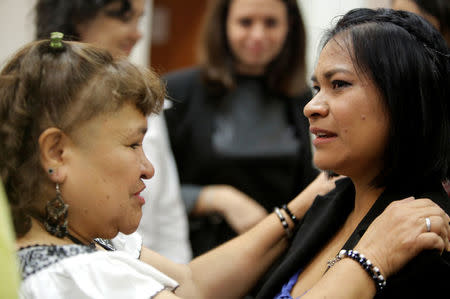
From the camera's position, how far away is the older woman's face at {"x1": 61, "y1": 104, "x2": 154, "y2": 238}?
1.32 metres

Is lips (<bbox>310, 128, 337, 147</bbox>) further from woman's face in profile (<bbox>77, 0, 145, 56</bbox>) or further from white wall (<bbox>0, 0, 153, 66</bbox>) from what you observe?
white wall (<bbox>0, 0, 153, 66</bbox>)

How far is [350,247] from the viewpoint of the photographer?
1432mm

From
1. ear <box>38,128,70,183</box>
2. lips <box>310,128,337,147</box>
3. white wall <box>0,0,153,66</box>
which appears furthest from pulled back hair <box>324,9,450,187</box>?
white wall <box>0,0,153,66</box>

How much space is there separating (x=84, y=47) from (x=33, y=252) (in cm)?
46

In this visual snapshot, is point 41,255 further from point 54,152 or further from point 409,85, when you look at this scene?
point 409,85

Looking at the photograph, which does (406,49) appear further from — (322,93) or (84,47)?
(84,47)

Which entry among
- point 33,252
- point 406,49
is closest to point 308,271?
point 406,49

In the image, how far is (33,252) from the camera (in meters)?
1.22

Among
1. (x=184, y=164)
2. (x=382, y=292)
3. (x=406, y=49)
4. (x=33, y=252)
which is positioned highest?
(x=406, y=49)

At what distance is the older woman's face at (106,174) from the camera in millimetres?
Answer: 1318

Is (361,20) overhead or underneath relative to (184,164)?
overhead

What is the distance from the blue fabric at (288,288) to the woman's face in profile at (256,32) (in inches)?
55.6

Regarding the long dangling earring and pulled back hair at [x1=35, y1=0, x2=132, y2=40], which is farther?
pulled back hair at [x1=35, y1=0, x2=132, y2=40]

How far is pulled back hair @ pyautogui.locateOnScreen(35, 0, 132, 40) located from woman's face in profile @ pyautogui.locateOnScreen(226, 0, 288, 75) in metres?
0.67
